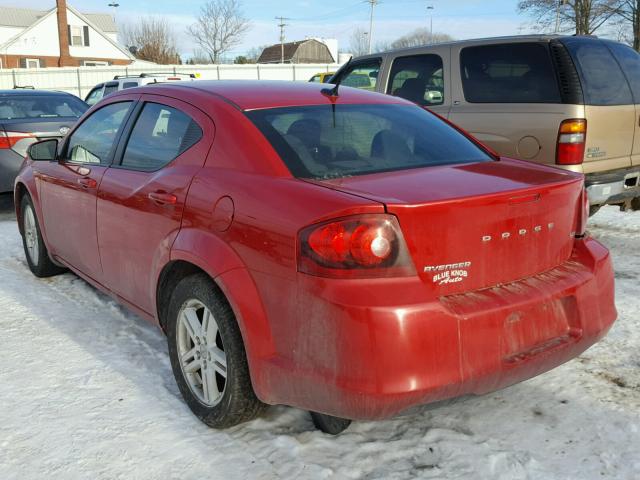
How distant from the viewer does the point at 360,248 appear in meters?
2.26

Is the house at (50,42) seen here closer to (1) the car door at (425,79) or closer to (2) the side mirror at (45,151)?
(1) the car door at (425,79)

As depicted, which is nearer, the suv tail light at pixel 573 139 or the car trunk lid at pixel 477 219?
the car trunk lid at pixel 477 219

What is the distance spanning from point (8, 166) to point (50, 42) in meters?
56.0

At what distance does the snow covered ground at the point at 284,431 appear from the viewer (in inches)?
102

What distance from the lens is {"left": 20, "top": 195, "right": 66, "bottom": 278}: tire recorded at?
201 inches

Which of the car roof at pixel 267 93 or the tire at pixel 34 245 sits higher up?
the car roof at pixel 267 93

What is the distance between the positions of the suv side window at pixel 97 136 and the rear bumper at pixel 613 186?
370 centimetres

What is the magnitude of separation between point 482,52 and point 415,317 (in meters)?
4.64

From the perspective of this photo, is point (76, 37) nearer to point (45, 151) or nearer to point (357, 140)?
point (45, 151)

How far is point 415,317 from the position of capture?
223 cm

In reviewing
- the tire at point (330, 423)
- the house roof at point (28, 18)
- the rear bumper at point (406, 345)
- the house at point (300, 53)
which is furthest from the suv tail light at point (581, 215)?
the house at point (300, 53)

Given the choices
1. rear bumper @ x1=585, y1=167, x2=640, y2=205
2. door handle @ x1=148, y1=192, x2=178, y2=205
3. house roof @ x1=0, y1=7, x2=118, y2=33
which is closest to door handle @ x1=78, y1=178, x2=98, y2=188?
door handle @ x1=148, y1=192, x2=178, y2=205

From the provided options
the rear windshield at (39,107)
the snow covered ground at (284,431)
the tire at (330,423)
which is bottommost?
the snow covered ground at (284,431)

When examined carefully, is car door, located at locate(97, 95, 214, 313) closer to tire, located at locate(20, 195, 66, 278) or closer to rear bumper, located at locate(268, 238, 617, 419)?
rear bumper, located at locate(268, 238, 617, 419)
